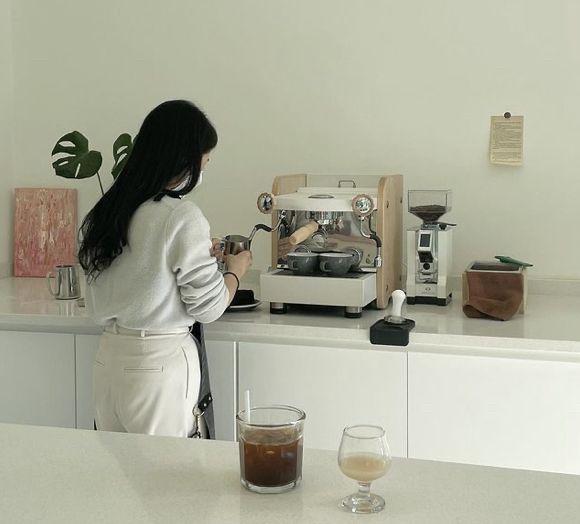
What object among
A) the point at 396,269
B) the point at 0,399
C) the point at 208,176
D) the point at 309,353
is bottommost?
the point at 0,399

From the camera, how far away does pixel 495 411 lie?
2564mm

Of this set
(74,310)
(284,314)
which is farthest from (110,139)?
(284,314)

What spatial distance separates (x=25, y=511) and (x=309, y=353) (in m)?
1.43

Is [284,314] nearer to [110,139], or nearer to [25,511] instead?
[110,139]

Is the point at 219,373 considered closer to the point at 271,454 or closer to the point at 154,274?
the point at 154,274

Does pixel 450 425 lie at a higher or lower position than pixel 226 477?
lower

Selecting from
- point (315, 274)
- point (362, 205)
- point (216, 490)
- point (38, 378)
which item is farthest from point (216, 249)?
point (216, 490)

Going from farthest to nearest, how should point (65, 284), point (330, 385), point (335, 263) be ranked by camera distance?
point (65, 284)
point (335, 263)
point (330, 385)

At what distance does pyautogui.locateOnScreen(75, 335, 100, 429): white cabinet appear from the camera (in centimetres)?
284

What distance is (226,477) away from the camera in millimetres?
1445

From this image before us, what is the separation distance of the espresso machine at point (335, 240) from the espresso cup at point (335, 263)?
15mm

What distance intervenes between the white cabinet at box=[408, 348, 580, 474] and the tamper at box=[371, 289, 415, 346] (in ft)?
0.21

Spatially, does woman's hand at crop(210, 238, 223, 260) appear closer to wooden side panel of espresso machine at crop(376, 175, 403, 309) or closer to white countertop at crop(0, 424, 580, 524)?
wooden side panel of espresso machine at crop(376, 175, 403, 309)

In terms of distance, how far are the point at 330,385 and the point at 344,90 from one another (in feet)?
3.79
